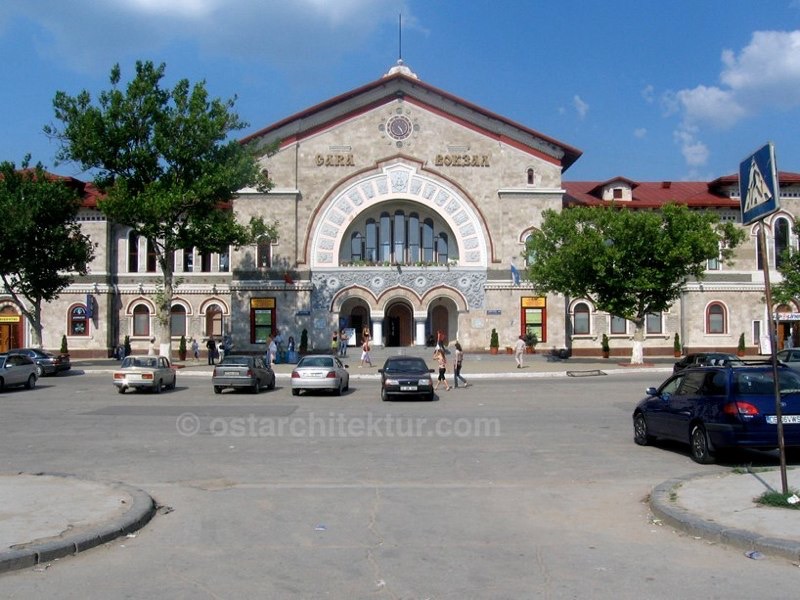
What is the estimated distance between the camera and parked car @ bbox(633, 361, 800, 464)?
40.1ft

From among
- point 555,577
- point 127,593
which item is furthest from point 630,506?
point 127,593

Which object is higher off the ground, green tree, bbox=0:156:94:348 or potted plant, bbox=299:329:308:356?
green tree, bbox=0:156:94:348

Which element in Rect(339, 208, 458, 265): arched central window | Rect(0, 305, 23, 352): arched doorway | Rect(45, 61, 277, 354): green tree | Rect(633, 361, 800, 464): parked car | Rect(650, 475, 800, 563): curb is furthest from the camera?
Rect(339, 208, 458, 265): arched central window

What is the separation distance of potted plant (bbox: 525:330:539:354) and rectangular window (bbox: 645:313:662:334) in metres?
7.70

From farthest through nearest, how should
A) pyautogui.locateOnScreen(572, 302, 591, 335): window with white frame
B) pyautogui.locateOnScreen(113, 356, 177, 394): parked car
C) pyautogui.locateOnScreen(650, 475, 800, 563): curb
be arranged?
pyautogui.locateOnScreen(572, 302, 591, 335): window with white frame
pyautogui.locateOnScreen(113, 356, 177, 394): parked car
pyautogui.locateOnScreen(650, 475, 800, 563): curb

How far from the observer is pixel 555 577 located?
684 cm

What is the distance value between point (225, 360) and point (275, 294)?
20.0 metres

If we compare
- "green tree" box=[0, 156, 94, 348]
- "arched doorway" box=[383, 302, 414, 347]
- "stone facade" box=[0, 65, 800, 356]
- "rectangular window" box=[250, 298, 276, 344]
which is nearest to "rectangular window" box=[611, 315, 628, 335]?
"stone facade" box=[0, 65, 800, 356]

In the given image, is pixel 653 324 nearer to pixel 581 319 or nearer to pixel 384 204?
pixel 581 319

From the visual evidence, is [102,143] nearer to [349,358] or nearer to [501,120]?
[349,358]

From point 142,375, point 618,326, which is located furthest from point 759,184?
point 618,326

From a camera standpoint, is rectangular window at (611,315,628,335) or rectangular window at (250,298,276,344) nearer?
rectangular window at (250,298,276,344)

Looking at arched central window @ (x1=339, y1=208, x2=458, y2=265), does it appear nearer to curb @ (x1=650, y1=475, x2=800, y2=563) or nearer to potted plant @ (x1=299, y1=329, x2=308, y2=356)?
potted plant @ (x1=299, y1=329, x2=308, y2=356)

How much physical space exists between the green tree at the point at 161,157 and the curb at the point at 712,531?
1219 inches
